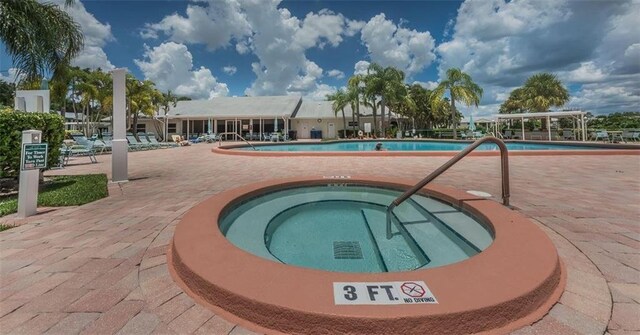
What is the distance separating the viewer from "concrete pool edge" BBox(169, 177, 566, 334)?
1514 mm

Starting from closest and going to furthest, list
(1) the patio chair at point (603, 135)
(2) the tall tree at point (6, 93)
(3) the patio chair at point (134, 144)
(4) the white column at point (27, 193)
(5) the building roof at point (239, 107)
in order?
(4) the white column at point (27, 193) < (3) the patio chair at point (134, 144) < (1) the patio chair at point (603, 135) < (5) the building roof at point (239, 107) < (2) the tall tree at point (6, 93)

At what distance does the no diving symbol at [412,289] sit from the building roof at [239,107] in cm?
2967

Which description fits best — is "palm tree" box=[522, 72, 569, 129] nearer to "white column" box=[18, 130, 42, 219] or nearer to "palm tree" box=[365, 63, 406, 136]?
"palm tree" box=[365, 63, 406, 136]

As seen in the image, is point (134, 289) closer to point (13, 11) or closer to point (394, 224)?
point (394, 224)

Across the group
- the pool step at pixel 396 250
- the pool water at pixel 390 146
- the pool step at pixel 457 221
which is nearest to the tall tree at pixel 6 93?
the pool water at pixel 390 146

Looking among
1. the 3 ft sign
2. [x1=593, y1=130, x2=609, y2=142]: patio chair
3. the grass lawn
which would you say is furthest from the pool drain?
[x1=593, y1=130, x2=609, y2=142]: patio chair

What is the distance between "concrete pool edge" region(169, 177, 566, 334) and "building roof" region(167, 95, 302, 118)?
1150 inches

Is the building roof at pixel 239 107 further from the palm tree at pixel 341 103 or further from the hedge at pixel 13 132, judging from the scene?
the hedge at pixel 13 132

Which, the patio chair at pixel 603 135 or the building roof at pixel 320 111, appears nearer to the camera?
the patio chair at pixel 603 135

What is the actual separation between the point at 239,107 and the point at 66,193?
29.2 m

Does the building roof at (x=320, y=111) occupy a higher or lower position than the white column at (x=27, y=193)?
higher

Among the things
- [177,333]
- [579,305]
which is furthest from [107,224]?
[579,305]

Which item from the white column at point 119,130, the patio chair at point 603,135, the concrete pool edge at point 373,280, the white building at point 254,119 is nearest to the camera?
the concrete pool edge at point 373,280

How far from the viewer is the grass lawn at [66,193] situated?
15.2ft
